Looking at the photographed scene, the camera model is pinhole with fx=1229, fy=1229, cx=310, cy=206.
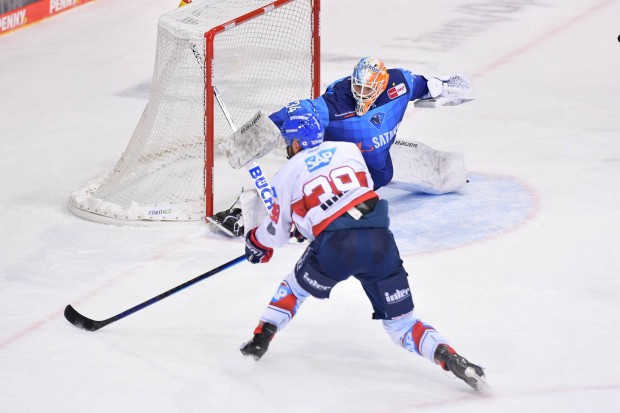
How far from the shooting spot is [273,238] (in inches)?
183

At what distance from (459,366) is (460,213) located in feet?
7.07

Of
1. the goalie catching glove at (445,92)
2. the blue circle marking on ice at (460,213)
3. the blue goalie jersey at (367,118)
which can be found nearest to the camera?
the blue goalie jersey at (367,118)

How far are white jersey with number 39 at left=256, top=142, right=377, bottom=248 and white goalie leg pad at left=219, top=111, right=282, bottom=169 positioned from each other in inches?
27.7

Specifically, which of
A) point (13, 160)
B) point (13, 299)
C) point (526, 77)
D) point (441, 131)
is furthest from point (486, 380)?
point (526, 77)

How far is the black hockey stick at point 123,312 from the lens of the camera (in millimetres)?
5121

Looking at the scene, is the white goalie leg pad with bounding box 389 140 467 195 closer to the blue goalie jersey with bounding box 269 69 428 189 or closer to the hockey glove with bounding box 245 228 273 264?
the blue goalie jersey with bounding box 269 69 428 189

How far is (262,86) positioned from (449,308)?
293 cm

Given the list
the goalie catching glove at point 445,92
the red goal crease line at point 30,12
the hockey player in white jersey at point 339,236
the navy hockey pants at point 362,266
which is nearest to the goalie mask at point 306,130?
the hockey player in white jersey at point 339,236

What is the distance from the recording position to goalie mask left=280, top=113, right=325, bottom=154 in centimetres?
456

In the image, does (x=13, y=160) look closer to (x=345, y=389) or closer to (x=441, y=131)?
(x=441, y=131)

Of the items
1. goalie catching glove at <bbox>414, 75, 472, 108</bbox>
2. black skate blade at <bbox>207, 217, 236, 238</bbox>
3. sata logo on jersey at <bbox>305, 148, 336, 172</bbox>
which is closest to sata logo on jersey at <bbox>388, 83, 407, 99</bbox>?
goalie catching glove at <bbox>414, 75, 472, 108</bbox>

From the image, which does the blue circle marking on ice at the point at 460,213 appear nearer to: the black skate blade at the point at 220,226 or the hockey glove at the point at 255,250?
the black skate blade at the point at 220,226

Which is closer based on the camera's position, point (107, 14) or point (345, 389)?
point (345, 389)

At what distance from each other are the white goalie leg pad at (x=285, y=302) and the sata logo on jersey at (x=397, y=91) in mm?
1637
